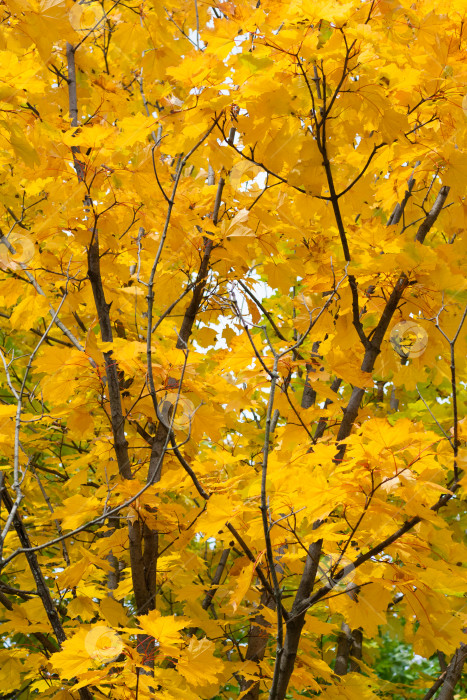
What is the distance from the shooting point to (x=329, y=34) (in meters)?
1.72

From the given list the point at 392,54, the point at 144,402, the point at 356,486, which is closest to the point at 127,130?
the point at 392,54

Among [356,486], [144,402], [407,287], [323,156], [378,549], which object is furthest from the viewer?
[144,402]

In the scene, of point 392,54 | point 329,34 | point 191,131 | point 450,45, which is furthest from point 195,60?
point 450,45

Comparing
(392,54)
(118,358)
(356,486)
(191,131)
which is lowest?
(356,486)

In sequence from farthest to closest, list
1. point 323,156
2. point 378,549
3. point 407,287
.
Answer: point 407,287 < point 323,156 < point 378,549

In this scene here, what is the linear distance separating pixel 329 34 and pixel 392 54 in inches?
13.1

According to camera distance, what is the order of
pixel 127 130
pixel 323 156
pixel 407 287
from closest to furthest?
pixel 323 156
pixel 127 130
pixel 407 287

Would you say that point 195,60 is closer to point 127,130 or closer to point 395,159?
point 127,130

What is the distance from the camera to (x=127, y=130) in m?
2.02

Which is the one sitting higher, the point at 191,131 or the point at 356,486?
the point at 191,131

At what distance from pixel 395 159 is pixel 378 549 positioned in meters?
1.25

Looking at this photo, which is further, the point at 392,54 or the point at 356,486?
the point at 392,54

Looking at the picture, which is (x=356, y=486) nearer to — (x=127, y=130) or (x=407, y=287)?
(x=407, y=287)

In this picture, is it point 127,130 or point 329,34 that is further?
point 127,130
